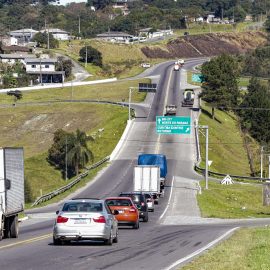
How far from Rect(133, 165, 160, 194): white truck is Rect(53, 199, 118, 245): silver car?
4372 cm

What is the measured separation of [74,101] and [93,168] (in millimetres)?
45288

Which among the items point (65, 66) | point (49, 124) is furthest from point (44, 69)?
point (49, 124)

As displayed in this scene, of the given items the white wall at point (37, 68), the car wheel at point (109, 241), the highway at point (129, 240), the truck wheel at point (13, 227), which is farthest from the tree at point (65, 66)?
the car wheel at point (109, 241)

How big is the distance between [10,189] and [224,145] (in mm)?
83829

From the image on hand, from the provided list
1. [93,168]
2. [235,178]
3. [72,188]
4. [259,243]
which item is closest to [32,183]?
[93,168]

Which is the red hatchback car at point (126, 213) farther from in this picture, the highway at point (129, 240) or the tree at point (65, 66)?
the tree at point (65, 66)

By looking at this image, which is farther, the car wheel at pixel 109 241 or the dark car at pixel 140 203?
Answer: the dark car at pixel 140 203

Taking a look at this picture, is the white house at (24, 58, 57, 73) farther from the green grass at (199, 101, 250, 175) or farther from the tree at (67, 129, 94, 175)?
the tree at (67, 129, 94, 175)

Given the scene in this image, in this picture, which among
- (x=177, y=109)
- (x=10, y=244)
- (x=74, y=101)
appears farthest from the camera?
(x=74, y=101)

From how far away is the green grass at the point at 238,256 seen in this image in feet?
69.1

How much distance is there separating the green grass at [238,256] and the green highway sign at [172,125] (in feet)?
203

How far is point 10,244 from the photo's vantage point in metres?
27.6

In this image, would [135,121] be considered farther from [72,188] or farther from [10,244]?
[10,244]

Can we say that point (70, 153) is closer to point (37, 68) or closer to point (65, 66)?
point (65, 66)
